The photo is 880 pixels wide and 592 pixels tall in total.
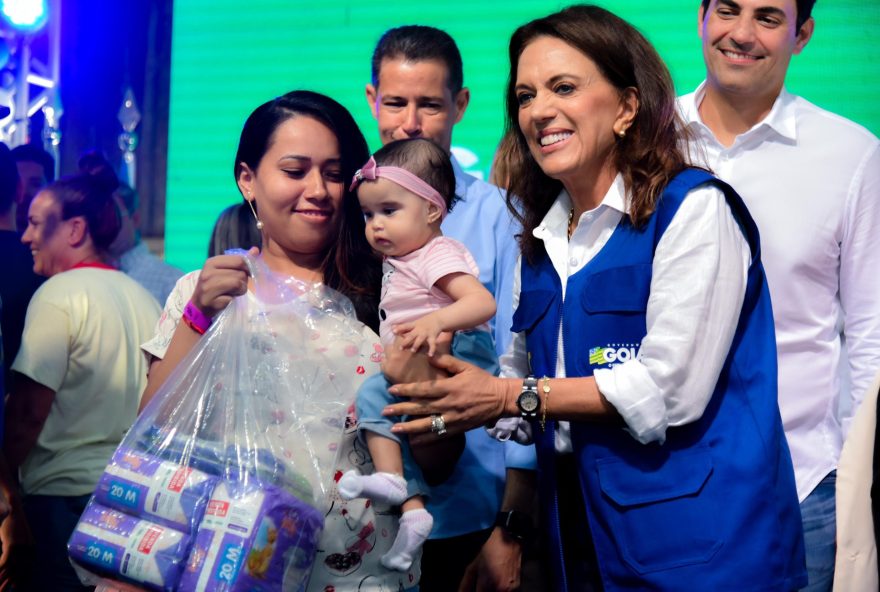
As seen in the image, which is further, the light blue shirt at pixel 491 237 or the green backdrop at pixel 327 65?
the green backdrop at pixel 327 65

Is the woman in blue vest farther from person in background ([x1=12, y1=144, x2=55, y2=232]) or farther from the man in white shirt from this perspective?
person in background ([x1=12, y1=144, x2=55, y2=232])

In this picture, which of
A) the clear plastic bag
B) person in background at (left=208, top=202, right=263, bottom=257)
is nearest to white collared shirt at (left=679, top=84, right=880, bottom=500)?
the clear plastic bag

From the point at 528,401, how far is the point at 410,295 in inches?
16.4

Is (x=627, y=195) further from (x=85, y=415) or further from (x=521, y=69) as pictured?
(x=85, y=415)

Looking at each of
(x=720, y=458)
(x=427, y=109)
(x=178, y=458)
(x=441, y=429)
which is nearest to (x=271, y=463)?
(x=178, y=458)

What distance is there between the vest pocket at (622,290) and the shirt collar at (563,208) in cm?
15

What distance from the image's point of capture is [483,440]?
259cm

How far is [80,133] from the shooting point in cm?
447

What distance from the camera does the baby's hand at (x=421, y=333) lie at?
2.12m

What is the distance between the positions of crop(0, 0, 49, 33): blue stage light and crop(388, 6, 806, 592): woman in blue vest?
2902mm

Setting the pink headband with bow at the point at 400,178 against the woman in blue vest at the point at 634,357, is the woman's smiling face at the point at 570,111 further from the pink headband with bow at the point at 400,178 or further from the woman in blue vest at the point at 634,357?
the pink headband with bow at the point at 400,178

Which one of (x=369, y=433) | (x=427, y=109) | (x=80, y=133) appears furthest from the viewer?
(x=80, y=133)

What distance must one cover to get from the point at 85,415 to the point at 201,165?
138 cm

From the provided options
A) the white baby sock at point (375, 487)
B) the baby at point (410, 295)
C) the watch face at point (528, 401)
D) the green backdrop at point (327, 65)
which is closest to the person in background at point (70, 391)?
the green backdrop at point (327, 65)
